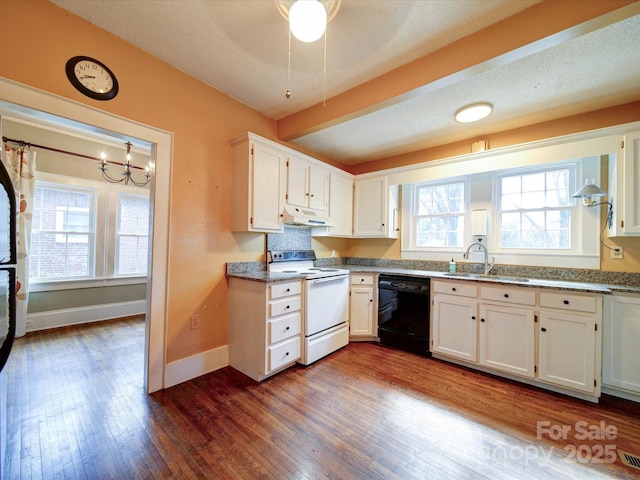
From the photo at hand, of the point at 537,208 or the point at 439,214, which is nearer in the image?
the point at 537,208

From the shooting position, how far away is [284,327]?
2430mm

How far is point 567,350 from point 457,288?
0.92 meters

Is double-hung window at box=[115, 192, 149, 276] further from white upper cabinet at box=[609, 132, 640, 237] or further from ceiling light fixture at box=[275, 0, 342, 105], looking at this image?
white upper cabinet at box=[609, 132, 640, 237]

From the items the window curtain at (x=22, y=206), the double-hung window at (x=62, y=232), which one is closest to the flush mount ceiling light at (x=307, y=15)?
the window curtain at (x=22, y=206)

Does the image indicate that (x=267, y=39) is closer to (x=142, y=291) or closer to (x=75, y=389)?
(x=75, y=389)

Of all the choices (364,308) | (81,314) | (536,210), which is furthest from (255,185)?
→ (81,314)

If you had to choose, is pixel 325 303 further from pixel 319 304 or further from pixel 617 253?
pixel 617 253

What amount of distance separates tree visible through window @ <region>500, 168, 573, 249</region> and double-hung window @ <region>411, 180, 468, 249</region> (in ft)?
1.47

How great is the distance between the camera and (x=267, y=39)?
188cm

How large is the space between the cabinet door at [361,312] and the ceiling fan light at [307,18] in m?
2.61

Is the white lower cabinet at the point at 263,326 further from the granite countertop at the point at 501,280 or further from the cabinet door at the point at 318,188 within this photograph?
the cabinet door at the point at 318,188

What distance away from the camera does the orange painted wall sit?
5.33 ft

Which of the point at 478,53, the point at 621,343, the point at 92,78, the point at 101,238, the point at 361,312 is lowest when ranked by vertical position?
the point at 361,312

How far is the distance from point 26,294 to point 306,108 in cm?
418
